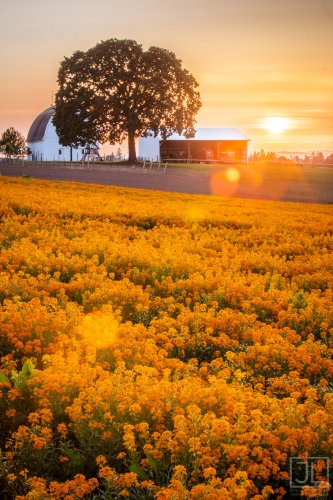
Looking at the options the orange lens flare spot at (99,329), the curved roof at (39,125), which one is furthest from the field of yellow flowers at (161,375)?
the curved roof at (39,125)

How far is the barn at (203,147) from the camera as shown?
94500 mm

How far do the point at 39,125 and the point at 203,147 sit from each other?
1433 inches

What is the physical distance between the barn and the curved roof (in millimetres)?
24892

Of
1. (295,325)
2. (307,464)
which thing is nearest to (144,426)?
(307,464)

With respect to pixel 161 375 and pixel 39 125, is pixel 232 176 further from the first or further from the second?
pixel 39 125

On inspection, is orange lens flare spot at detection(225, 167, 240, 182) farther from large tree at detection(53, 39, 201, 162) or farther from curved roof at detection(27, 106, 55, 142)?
curved roof at detection(27, 106, 55, 142)

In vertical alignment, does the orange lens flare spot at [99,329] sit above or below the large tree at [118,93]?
below

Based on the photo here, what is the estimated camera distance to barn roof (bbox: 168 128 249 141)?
9584 centimetres

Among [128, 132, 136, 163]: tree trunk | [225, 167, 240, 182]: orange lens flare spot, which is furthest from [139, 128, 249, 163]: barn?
[225, 167, 240, 182]: orange lens flare spot

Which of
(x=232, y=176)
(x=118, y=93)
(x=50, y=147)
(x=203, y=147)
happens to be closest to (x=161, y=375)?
(x=232, y=176)

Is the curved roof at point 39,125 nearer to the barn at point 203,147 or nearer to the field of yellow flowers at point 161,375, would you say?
the barn at point 203,147

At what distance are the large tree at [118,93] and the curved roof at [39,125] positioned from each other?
38.7 metres

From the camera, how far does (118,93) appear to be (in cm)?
7050

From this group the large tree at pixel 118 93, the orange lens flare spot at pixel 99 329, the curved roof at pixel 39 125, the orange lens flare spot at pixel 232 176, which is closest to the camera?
the orange lens flare spot at pixel 99 329
